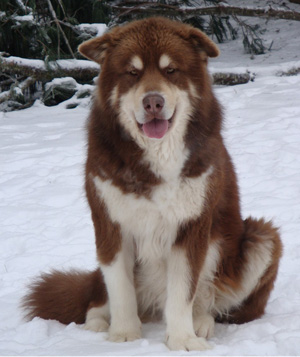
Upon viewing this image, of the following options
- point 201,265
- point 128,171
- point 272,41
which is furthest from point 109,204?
point 272,41

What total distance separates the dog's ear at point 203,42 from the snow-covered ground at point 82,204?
90 centimetres

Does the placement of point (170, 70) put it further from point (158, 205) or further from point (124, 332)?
point (124, 332)

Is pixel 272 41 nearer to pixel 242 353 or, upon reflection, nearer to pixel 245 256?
pixel 245 256

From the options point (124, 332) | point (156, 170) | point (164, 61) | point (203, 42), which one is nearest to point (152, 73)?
point (164, 61)

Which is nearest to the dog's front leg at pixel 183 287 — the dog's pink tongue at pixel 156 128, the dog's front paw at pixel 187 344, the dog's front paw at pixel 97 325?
the dog's front paw at pixel 187 344

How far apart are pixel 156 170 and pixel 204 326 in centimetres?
96

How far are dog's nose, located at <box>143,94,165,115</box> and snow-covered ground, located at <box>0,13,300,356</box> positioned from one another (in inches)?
29.4

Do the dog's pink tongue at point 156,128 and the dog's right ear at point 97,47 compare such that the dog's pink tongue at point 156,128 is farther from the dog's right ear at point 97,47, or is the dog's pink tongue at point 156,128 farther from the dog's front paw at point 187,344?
the dog's front paw at point 187,344

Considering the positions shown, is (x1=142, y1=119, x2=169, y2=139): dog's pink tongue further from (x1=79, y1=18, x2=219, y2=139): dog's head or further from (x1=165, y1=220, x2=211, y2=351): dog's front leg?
(x1=165, y1=220, x2=211, y2=351): dog's front leg

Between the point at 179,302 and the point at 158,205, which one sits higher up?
the point at 158,205

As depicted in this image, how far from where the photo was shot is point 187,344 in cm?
324

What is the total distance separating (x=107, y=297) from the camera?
3.64 meters

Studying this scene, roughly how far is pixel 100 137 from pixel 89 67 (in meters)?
5.89

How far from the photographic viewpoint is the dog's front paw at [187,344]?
321 centimetres
